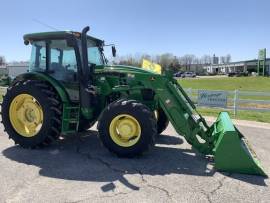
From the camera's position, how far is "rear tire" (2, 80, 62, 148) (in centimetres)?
700

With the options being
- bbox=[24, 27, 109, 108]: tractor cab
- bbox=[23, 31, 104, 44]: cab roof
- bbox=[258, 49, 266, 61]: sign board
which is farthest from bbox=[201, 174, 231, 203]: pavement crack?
bbox=[258, 49, 266, 61]: sign board

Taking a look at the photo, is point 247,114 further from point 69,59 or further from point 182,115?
point 69,59

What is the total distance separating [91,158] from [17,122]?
2.05 m

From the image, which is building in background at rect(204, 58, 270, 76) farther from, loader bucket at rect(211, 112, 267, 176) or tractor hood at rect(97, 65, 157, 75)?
loader bucket at rect(211, 112, 267, 176)

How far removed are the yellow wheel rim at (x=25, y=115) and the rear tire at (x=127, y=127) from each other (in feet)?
5.46

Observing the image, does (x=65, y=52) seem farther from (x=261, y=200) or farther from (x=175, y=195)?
(x=261, y=200)

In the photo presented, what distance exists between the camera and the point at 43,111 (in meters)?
7.04

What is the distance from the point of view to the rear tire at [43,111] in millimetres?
7004

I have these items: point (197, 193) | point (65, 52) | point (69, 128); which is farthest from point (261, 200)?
point (65, 52)

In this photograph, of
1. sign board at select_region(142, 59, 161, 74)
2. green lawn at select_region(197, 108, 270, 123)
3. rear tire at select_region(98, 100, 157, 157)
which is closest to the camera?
rear tire at select_region(98, 100, 157, 157)

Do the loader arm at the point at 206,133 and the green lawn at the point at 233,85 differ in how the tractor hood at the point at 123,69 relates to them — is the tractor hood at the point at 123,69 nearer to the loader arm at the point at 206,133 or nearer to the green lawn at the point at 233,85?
the loader arm at the point at 206,133

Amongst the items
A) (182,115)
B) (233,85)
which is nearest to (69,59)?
(182,115)

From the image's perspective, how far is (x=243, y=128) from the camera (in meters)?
10.9

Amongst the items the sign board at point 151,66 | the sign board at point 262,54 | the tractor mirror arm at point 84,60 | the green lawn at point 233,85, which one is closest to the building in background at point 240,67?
the sign board at point 262,54
